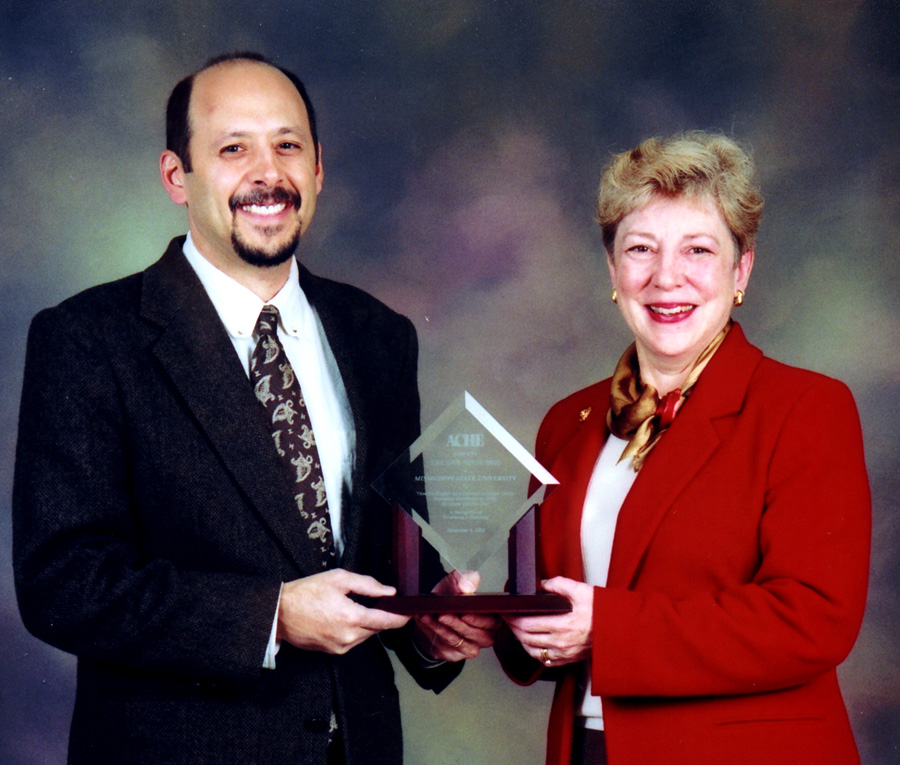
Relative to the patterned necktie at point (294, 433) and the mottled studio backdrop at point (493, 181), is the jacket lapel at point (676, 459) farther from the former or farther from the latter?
the mottled studio backdrop at point (493, 181)

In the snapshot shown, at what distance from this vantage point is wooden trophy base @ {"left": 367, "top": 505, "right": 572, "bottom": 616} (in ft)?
8.09

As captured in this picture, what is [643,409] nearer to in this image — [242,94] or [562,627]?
[562,627]

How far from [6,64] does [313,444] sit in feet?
6.92

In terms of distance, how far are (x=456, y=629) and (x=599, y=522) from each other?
19.4 inches

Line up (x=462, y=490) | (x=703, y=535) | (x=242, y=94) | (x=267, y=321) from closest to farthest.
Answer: (x=703, y=535) → (x=462, y=490) → (x=267, y=321) → (x=242, y=94)

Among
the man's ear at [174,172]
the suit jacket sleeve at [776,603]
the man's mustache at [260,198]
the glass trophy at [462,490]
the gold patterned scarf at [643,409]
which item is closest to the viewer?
the suit jacket sleeve at [776,603]

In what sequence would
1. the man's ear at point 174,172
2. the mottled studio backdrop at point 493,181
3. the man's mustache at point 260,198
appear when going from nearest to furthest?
the man's mustache at point 260,198 < the man's ear at point 174,172 < the mottled studio backdrop at point 493,181

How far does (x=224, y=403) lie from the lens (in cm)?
276

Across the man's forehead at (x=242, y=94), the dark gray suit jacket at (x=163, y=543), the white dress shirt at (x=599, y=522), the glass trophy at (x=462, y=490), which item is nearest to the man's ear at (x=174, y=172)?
the man's forehead at (x=242, y=94)

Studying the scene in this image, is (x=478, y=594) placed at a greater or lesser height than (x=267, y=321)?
lesser

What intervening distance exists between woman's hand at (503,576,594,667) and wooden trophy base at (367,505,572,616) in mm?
22

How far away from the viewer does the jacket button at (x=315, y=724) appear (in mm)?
2695

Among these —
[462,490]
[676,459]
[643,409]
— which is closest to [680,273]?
[643,409]

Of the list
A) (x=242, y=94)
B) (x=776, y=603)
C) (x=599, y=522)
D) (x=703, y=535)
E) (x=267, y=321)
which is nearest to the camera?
(x=776, y=603)
